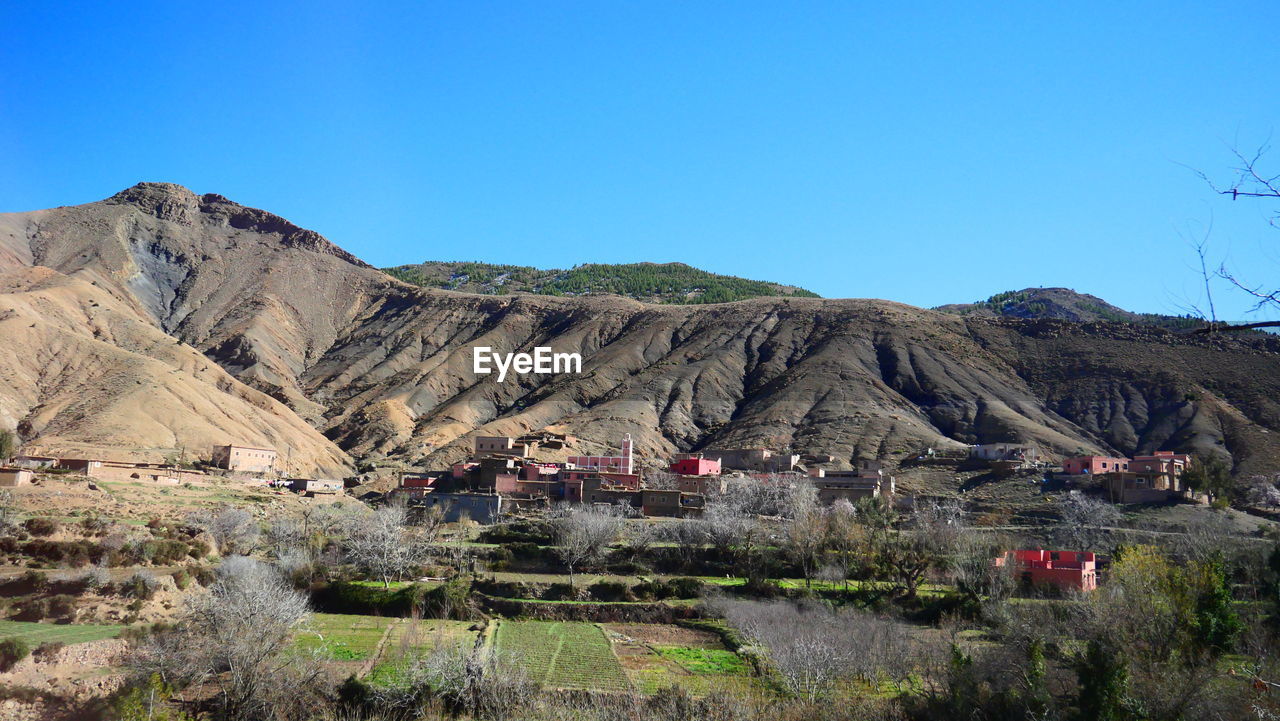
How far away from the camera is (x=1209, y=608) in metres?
26.8

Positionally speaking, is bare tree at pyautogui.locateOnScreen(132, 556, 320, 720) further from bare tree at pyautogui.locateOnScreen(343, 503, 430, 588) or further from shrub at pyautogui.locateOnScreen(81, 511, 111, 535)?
bare tree at pyautogui.locateOnScreen(343, 503, 430, 588)

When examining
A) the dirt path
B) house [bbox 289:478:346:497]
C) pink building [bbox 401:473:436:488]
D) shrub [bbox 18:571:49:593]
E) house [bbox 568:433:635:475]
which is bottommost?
the dirt path

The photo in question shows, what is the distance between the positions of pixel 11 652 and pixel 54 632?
3.27m

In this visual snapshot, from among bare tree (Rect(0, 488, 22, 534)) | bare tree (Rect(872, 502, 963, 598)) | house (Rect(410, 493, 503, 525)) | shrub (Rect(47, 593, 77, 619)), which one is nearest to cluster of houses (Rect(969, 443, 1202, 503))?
bare tree (Rect(872, 502, 963, 598))

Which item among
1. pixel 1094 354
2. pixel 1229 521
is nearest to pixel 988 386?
pixel 1094 354

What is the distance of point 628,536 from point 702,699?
25.3m

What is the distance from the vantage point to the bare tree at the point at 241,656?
24609 millimetres

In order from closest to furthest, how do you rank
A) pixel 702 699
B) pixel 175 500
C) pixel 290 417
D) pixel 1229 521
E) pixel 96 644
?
pixel 702 699, pixel 96 644, pixel 175 500, pixel 1229 521, pixel 290 417

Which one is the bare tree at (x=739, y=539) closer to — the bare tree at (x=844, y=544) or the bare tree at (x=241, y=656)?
the bare tree at (x=844, y=544)

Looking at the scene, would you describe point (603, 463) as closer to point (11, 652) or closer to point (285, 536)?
point (285, 536)

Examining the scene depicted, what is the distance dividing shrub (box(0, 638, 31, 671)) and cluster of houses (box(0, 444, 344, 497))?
19969mm

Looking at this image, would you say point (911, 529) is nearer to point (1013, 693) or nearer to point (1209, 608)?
point (1209, 608)

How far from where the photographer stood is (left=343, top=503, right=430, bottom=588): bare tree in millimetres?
43656

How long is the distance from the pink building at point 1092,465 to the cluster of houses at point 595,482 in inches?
551
